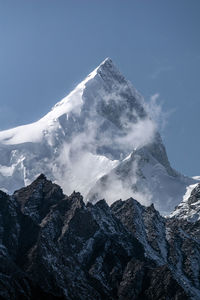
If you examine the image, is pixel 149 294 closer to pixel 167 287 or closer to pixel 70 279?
pixel 167 287

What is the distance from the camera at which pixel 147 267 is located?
19300cm

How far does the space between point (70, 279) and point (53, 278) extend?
6590 millimetres

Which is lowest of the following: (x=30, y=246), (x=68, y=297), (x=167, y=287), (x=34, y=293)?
(x=34, y=293)

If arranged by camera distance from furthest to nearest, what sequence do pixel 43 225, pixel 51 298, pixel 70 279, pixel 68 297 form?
1. pixel 43 225
2. pixel 70 279
3. pixel 68 297
4. pixel 51 298

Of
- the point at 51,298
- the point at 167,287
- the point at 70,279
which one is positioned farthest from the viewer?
the point at 167,287

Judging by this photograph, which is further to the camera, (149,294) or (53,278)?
(149,294)

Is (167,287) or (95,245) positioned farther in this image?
(95,245)

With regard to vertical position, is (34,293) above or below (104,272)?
below

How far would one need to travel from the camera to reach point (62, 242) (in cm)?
19350

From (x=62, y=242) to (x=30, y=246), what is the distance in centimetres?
1552

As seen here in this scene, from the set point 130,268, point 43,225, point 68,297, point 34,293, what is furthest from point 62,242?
point 34,293

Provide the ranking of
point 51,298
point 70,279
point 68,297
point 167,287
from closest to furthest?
point 51,298
point 68,297
point 70,279
point 167,287

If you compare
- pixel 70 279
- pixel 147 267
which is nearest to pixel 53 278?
pixel 70 279

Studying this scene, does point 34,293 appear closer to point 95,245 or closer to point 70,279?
point 70,279
